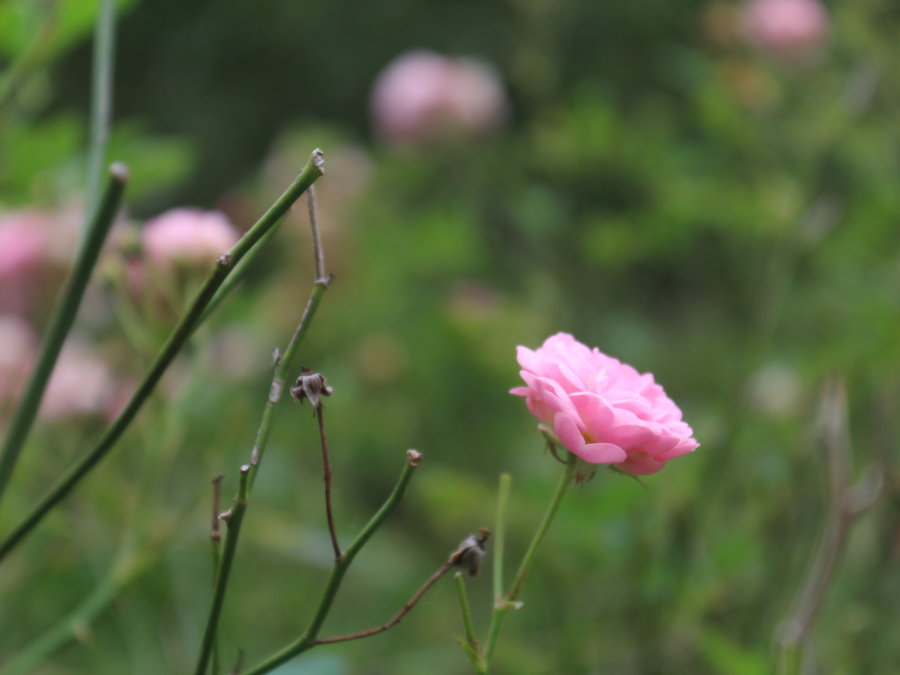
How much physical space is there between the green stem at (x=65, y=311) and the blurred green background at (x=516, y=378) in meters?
0.05

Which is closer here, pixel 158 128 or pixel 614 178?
pixel 614 178

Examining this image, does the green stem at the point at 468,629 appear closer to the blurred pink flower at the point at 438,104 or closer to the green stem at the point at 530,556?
the green stem at the point at 530,556

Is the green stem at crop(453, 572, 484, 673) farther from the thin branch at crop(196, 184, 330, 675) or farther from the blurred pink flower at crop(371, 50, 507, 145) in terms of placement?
the blurred pink flower at crop(371, 50, 507, 145)

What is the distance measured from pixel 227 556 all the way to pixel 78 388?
1.35 feet

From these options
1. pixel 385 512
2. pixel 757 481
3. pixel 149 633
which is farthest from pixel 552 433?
pixel 149 633

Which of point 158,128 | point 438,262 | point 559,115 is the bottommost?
point 438,262

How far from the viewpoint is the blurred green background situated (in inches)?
17.8

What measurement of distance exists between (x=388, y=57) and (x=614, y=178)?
2261 mm

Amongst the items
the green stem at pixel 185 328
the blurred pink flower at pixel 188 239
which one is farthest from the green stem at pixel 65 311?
the blurred pink flower at pixel 188 239

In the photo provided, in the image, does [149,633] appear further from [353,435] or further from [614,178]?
[614,178]

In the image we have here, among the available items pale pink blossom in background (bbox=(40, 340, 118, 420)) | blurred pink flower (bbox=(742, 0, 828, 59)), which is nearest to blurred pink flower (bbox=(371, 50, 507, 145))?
blurred pink flower (bbox=(742, 0, 828, 59))

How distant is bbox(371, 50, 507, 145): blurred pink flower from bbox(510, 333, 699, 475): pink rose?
105 cm

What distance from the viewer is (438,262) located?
3.82 ft

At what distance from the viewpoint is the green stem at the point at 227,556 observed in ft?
0.63
